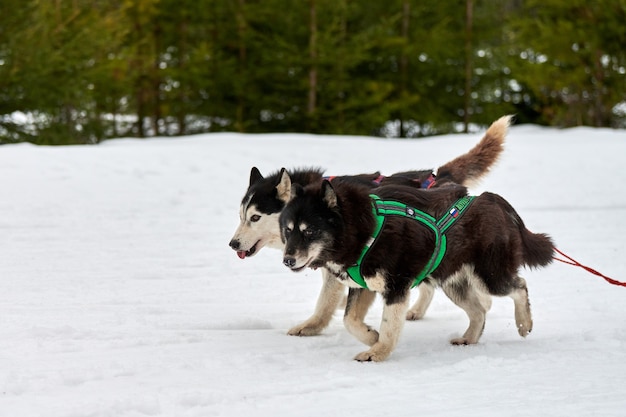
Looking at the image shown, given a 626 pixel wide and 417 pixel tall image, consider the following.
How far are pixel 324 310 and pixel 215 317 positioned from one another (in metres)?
0.88

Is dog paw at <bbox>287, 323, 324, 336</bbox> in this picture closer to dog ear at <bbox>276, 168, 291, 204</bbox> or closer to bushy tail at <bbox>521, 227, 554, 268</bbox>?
dog ear at <bbox>276, 168, 291, 204</bbox>

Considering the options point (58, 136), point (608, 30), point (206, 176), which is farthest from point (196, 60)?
point (608, 30)

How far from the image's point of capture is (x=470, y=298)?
5828mm

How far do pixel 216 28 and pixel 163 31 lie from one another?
136cm

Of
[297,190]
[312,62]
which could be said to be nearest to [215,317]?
[297,190]

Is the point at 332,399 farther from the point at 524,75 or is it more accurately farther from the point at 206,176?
the point at 524,75

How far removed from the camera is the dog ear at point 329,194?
5078 mm

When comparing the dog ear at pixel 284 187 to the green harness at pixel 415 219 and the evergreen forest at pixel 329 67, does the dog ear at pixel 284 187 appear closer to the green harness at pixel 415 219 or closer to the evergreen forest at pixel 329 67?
the green harness at pixel 415 219

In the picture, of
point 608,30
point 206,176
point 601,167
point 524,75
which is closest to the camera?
point 206,176

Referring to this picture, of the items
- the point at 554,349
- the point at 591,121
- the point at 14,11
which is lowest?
the point at 591,121

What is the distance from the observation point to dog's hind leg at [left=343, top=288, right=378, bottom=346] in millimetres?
5352

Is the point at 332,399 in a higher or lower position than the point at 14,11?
lower

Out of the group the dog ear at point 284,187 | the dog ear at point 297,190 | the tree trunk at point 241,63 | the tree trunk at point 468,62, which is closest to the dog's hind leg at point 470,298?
the dog ear at point 297,190

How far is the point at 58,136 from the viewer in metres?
17.3
